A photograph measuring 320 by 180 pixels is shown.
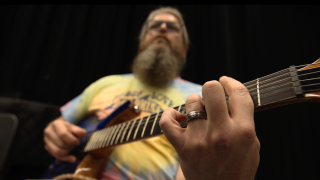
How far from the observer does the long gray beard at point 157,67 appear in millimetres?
961

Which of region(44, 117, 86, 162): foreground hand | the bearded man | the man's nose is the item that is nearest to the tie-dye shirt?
the bearded man

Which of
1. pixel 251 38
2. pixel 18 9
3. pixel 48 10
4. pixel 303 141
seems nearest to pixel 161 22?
pixel 251 38

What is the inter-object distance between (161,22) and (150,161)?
0.81 metres

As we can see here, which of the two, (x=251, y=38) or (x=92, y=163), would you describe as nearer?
(x=92, y=163)

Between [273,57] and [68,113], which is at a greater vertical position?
[273,57]

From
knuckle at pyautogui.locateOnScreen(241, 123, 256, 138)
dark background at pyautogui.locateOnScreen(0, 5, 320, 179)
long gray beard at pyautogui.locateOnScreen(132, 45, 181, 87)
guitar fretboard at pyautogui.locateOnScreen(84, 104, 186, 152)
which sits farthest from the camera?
long gray beard at pyautogui.locateOnScreen(132, 45, 181, 87)

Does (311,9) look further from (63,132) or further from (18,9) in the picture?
(18,9)

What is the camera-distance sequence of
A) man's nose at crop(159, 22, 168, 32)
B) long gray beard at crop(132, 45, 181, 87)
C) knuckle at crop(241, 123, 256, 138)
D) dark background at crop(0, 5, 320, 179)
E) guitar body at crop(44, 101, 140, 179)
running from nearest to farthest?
1. knuckle at crop(241, 123, 256, 138)
2. guitar body at crop(44, 101, 140, 179)
3. dark background at crop(0, 5, 320, 179)
4. long gray beard at crop(132, 45, 181, 87)
5. man's nose at crop(159, 22, 168, 32)

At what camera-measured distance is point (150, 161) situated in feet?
2.25

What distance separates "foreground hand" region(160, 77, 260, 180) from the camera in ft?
0.97

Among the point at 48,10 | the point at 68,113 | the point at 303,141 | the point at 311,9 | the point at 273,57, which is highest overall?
the point at 48,10

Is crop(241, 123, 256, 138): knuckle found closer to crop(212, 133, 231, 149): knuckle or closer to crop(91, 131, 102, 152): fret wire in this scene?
crop(212, 133, 231, 149): knuckle

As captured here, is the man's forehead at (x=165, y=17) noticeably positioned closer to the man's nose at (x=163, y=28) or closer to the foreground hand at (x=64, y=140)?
the man's nose at (x=163, y=28)

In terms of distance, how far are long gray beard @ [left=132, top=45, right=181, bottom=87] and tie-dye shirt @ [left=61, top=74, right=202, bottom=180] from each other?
4 centimetres
